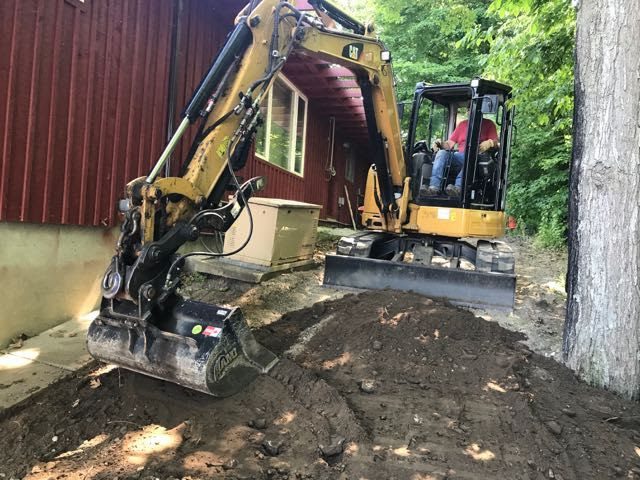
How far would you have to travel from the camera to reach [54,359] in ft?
13.6

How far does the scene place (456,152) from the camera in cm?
666

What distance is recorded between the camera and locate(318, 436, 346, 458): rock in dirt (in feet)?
9.11

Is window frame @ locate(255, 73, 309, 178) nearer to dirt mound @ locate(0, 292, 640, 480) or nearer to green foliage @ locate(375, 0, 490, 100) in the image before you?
dirt mound @ locate(0, 292, 640, 480)

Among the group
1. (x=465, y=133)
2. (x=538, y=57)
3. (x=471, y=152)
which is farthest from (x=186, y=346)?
(x=538, y=57)

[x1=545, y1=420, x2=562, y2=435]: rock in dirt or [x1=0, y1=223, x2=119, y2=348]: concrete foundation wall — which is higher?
[x1=0, y1=223, x2=119, y2=348]: concrete foundation wall

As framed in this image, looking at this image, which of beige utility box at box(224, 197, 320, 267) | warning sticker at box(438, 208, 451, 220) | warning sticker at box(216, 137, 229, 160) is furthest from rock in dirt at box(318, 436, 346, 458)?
warning sticker at box(438, 208, 451, 220)

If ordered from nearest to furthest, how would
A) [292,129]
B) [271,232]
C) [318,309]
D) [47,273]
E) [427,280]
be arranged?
[47,273] → [318,309] → [427,280] → [271,232] → [292,129]

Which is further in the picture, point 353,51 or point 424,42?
point 424,42

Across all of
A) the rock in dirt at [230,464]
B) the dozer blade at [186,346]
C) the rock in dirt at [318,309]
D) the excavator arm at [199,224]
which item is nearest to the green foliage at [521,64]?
the excavator arm at [199,224]

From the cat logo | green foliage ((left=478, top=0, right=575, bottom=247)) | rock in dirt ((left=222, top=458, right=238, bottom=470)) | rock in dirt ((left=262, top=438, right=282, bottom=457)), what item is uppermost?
green foliage ((left=478, top=0, right=575, bottom=247))

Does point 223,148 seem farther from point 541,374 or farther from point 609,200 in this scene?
point 541,374

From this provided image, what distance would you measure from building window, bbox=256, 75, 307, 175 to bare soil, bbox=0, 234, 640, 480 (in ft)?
18.6

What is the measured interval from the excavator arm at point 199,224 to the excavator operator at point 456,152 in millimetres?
2737

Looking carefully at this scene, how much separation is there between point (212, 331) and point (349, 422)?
106cm
